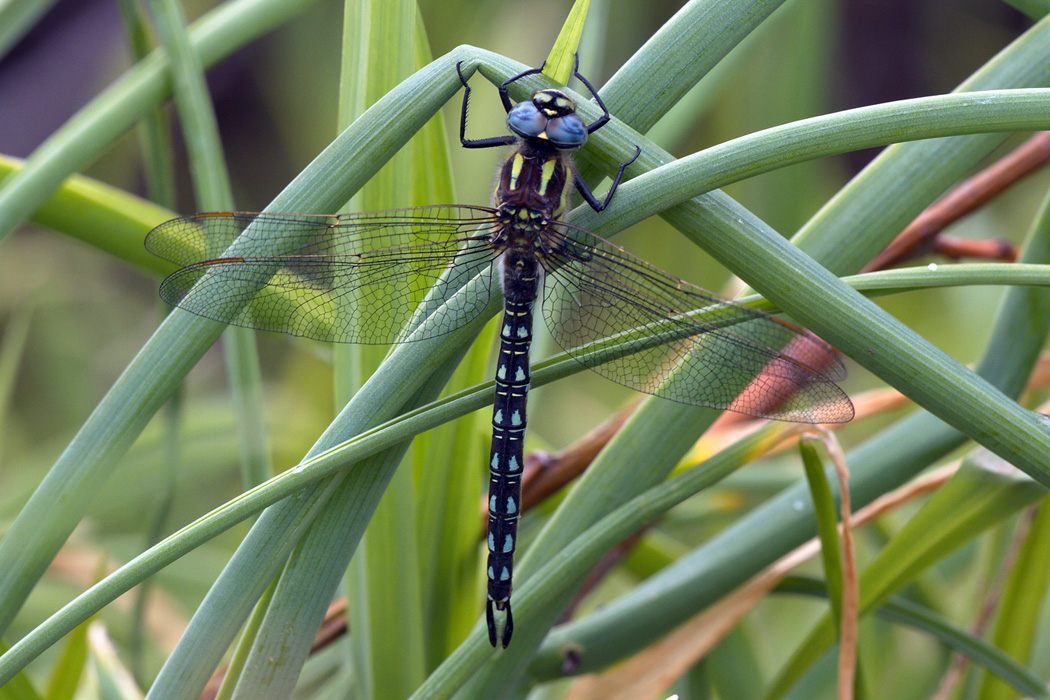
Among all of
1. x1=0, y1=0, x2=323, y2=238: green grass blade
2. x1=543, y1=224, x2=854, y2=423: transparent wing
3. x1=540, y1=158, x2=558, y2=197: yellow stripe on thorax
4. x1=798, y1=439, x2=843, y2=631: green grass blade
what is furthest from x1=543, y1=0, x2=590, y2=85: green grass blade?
x1=0, y1=0, x2=323, y2=238: green grass blade

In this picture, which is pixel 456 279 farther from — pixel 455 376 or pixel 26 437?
pixel 26 437

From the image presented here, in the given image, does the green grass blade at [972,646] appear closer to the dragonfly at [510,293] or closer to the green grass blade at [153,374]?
the dragonfly at [510,293]

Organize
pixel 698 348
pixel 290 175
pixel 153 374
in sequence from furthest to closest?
pixel 290 175
pixel 698 348
pixel 153 374

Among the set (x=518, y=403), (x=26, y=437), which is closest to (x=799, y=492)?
(x=518, y=403)

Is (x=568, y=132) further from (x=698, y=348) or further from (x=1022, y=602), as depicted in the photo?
(x=1022, y=602)

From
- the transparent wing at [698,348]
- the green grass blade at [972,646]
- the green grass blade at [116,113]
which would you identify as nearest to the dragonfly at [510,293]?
the transparent wing at [698,348]

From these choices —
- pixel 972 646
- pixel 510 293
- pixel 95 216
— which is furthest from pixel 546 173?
pixel 972 646

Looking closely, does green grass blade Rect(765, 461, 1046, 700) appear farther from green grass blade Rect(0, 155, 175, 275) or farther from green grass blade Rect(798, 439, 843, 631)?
green grass blade Rect(0, 155, 175, 275)
